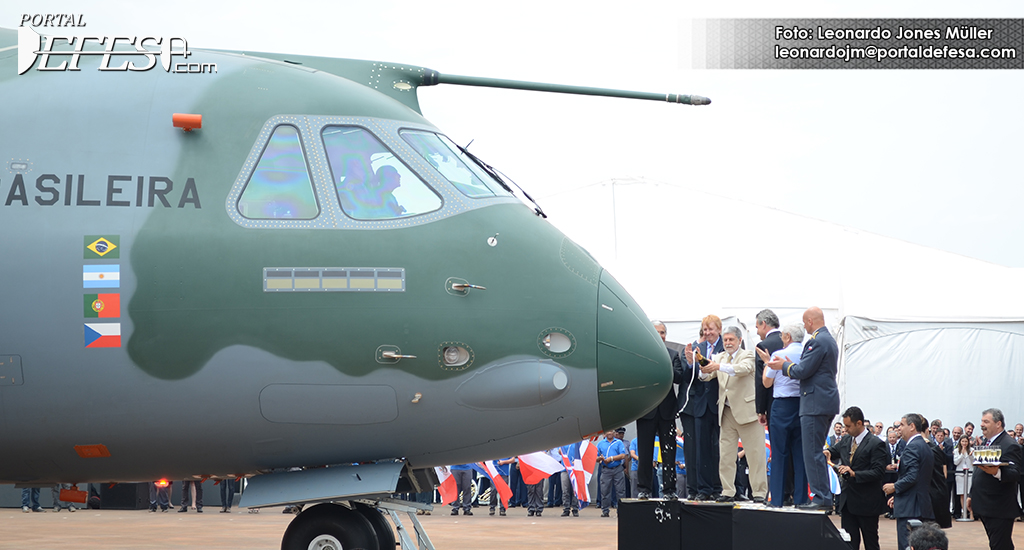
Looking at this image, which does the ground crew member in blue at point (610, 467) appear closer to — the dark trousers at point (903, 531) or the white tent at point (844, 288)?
the white tent at point (844, 288)

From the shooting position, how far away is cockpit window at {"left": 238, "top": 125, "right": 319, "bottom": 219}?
7340mm

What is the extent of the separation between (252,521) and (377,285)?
51.3 feet

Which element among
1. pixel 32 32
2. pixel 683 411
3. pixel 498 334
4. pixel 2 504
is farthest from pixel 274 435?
pixel 2 504

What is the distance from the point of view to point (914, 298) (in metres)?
26.3

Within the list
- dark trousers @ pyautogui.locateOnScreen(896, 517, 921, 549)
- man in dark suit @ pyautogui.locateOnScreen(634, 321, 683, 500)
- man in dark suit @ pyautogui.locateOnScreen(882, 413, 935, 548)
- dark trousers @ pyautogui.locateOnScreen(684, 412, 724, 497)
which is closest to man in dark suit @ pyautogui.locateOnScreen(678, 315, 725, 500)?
dark trousers @ pyautogui.locateOnScreen(684, 412, 724, 497)

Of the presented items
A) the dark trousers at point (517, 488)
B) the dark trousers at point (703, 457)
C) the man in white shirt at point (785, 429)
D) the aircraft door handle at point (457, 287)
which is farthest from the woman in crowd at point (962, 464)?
the aircraft door handle at point (457, 287)

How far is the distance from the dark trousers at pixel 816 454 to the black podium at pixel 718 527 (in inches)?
20.8

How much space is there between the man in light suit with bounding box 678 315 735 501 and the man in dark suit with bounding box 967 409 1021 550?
3490mm

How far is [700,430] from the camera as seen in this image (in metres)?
10.9

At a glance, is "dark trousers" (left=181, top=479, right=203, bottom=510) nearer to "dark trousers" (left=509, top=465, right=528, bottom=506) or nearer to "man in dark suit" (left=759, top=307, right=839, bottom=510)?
"dark trousers" (left=509, top=465, right=528, bottom=506)

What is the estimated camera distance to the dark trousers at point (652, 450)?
10812 mm

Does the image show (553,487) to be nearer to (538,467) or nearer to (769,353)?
(538,467)

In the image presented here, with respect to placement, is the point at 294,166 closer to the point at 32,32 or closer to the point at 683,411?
the point at 32,32

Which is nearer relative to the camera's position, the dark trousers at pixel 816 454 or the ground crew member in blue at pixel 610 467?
the dark trousers at pixel 816 454
